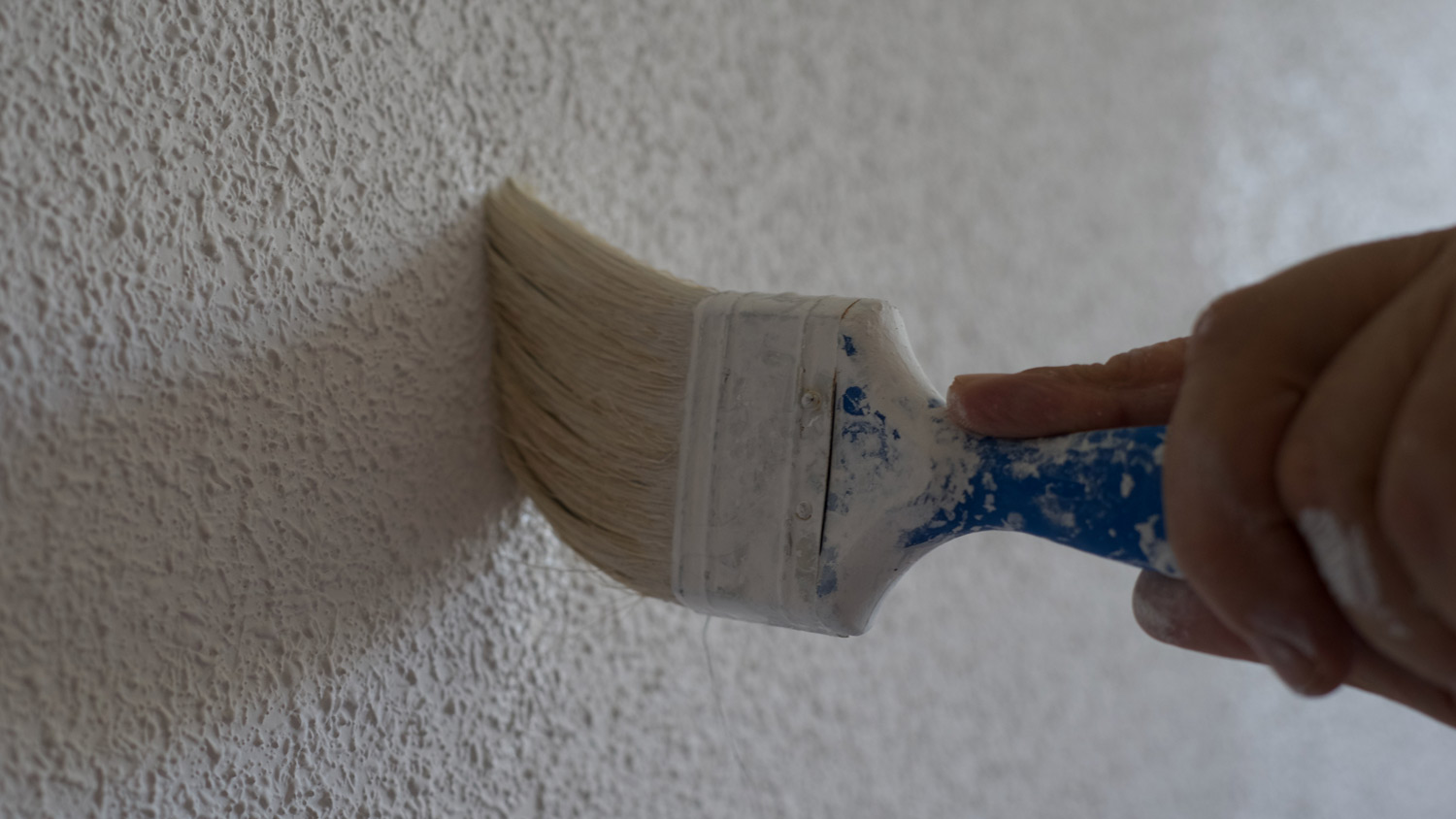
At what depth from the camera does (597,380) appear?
1.63 ft

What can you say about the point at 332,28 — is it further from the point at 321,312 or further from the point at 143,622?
the point at 143,622

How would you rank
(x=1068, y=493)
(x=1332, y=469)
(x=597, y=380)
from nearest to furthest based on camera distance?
1. (x=1332, y=469)
2. (x=1068, y=493)
3. (x=597, y=380)

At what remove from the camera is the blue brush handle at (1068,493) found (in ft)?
1.18

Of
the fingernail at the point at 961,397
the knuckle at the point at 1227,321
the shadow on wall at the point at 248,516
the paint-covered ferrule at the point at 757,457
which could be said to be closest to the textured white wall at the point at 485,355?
the shadow on wall at the point at 248,516

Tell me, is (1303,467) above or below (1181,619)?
above

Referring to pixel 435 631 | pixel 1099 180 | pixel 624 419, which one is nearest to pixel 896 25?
pixel 1099 180

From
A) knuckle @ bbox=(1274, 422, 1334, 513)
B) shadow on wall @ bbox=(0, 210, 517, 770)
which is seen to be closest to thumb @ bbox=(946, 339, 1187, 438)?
knuckle @ bbox=(1274, 422, 1334, 513)

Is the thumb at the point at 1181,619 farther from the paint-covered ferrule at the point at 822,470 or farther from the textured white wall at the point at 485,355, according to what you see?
the textured white wall at the point at 485,355

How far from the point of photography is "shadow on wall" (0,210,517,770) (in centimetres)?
38

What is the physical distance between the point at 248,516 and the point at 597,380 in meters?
0.16

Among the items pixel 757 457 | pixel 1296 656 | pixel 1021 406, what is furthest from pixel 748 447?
pixel 1296 656

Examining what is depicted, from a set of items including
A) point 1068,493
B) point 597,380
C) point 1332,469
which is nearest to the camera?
point 1332,469

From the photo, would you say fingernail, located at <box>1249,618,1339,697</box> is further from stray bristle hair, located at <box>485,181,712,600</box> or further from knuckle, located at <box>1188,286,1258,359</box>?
stray bristle hair, located at <box>485,181,712,600</box>

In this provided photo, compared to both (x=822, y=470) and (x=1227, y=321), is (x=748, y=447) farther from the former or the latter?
(x=1227, y=321)
